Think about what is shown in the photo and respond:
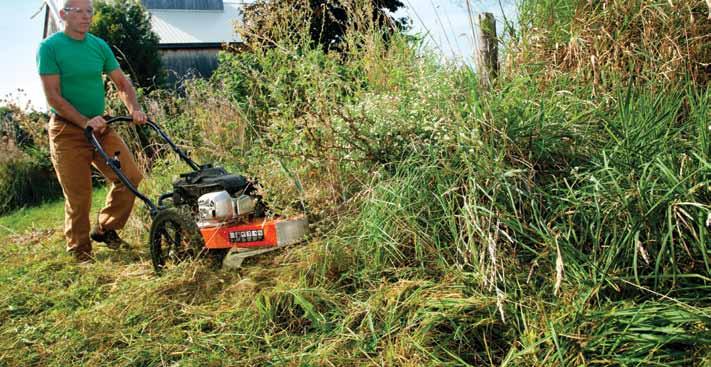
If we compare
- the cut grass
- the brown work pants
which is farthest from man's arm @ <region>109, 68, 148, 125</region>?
the cut grass

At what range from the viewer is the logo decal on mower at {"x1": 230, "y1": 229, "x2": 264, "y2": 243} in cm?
295

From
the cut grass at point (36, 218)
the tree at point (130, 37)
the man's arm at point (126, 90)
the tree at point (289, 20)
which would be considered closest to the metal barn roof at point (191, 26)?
the tree at point (130, 37)

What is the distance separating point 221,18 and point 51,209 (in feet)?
68.8

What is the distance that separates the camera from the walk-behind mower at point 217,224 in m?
2.94

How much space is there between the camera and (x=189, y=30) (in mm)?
23625

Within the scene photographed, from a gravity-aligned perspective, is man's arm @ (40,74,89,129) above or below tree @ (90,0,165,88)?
below

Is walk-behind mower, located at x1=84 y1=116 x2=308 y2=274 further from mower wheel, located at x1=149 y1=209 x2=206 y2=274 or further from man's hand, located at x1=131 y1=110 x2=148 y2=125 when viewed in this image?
man's hand, located at x1=131 y1=110 x2=148 y2=125

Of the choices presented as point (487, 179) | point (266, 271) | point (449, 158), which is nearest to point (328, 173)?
point (266, 271)

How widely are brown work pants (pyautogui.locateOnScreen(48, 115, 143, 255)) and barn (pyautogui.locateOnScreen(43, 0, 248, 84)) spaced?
54.8 ft

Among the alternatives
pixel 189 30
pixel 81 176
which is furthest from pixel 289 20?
pixel 189 30

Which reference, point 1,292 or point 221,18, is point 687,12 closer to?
point 1,292

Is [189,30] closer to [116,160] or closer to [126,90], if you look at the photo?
[126,90]

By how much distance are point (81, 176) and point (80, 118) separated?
0.46 meters

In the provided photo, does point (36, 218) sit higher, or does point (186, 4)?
point (186, 4)
